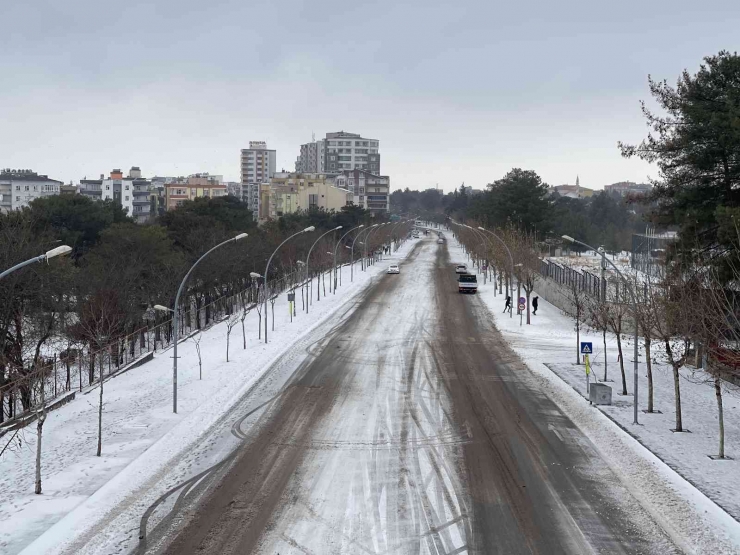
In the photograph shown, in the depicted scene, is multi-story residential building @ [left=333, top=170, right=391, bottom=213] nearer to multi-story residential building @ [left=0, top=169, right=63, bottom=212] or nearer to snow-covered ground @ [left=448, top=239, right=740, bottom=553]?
multi-story residential building @ [left=0, top=169, right=63, bottom=212]

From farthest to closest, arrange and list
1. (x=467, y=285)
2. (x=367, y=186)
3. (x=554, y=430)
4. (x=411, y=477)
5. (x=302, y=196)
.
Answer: (x=367, y=186), (x=302, y=196), (x=467, y=285), (x=554, y=430), (x=411, y=477)

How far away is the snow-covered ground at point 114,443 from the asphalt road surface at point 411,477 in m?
1.65

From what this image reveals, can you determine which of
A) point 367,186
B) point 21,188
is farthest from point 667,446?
point 367,186

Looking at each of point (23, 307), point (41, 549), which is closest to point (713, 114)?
point (41, 549)

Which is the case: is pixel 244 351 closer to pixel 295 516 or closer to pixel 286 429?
pixel 286 429

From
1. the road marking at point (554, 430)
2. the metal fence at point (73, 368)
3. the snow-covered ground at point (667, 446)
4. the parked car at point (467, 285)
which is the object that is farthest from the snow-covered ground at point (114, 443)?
the parked car at point (467, 285)

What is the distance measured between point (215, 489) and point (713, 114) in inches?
830

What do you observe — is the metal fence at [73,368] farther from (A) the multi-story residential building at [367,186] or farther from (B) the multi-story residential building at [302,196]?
(A) the multi-story residential building at [367,186]

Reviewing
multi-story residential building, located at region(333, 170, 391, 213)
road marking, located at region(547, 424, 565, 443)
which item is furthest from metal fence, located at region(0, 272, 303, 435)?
multi-story residential building, located at region(333, 170, 391, 213)

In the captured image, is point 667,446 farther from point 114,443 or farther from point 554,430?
point 114,443

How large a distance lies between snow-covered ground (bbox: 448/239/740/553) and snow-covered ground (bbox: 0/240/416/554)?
10.6 metres

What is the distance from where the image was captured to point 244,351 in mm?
34375

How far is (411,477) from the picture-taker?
1670cm

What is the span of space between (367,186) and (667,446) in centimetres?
→ 16557
